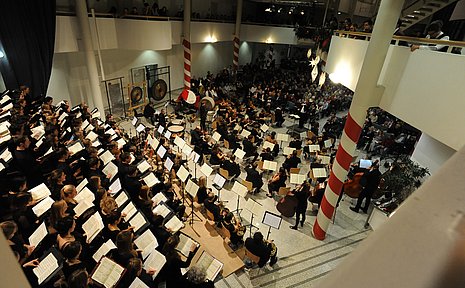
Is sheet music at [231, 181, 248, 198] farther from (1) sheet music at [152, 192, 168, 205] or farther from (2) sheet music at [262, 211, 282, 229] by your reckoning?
(1) sheet music at [152, 192, 168, 205]

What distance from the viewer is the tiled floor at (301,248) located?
19.4ft

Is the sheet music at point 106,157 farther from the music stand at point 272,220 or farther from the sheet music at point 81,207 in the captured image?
the music stand at point 272,220

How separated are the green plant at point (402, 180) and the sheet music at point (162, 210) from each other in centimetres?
611

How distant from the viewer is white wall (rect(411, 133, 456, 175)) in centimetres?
839

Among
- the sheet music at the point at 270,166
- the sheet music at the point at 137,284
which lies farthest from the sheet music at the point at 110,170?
the sheet music at the point at 270,166

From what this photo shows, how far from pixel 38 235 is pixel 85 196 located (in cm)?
106

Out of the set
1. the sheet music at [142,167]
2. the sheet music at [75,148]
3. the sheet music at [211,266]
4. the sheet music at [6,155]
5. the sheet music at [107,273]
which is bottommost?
the sheet music at [211,266]

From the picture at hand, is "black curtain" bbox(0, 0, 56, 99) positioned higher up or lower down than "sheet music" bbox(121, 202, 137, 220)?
higher up

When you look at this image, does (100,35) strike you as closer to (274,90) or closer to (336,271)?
(274,90)

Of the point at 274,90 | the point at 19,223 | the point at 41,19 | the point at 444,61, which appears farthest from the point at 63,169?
the point at 274,90

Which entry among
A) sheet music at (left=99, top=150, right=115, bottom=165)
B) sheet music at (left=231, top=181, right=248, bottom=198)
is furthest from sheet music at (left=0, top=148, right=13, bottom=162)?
sheet music at (left=231, top=181, right=248, bottom=198)

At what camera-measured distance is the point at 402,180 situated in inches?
296

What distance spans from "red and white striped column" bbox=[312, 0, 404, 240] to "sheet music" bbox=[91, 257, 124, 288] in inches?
189

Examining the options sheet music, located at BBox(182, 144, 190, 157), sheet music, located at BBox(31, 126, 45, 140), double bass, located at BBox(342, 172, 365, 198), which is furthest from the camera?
double bass, located at BBox(342, 172, 365, 198)
